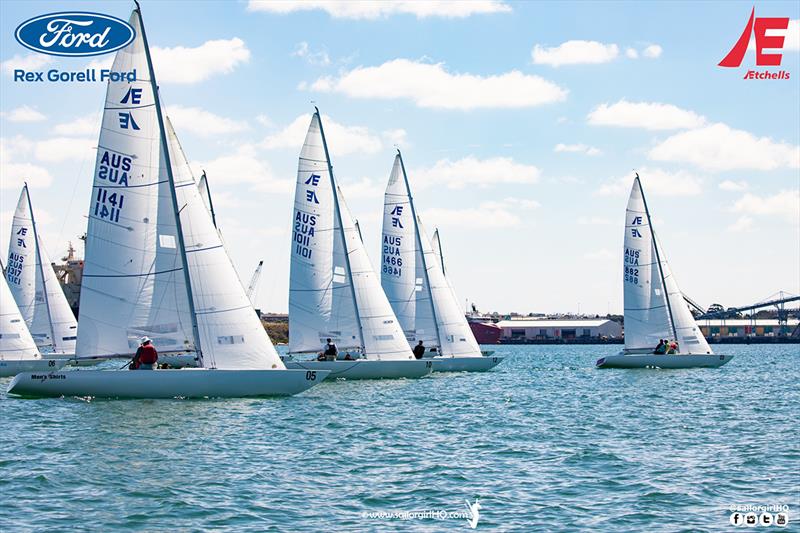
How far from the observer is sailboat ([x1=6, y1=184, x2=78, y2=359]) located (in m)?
48.7

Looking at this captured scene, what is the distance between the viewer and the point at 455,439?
20.8 metres

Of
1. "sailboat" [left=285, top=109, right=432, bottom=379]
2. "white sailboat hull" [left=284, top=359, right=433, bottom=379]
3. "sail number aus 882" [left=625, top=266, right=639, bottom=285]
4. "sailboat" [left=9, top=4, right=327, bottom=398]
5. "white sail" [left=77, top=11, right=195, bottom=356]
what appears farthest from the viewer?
"sail number aus 882" [left=625, top=266, right=639, bottom=285]

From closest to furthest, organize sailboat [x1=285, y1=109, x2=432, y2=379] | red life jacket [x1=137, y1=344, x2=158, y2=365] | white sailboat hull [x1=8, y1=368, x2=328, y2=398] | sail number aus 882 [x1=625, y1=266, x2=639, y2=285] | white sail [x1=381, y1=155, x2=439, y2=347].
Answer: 1. white sailboat hull [x1=8, y1=368, x2=328, y2=398]
2. red life jacket [x1=137, y1=344, x2=158, y2=365]
3. sailboat [x1=285, y1=109, x2=432, y2=379]
4. white sail [x1=381, y1=155, x2=439, y2=347]
5. sail number aus 882 [x1=625, y1=266, x2=639, y2=285]

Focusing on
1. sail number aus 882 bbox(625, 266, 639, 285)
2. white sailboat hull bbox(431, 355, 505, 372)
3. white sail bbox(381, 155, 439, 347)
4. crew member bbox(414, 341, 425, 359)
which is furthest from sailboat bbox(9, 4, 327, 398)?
sail number aus 882 bbox(625, 266, 639, 285)

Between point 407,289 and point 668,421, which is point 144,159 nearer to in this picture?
point 668,421

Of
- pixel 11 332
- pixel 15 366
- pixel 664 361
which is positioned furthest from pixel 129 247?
pixel 664 361

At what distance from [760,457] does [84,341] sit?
17.1 m

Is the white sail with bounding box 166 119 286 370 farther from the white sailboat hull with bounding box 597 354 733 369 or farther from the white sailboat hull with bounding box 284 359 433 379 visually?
the white sailboat hull with bounding box 597 354 733 369

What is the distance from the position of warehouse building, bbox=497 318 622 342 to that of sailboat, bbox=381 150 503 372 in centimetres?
11056

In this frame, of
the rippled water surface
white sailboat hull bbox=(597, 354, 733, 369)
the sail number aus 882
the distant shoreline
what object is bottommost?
the rippled water surface

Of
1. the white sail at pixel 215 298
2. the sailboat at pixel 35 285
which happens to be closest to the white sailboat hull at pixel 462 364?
the white sail at pixel 215 298

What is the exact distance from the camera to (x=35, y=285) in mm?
49062

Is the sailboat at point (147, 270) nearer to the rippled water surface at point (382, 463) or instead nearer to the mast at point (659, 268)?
the rippled water surface at point (382, 463)

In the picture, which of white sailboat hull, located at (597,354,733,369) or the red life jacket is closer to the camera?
the red life jacket
